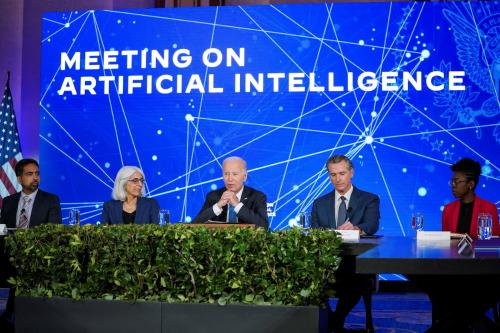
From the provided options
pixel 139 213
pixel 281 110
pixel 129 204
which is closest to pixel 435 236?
pixel 139 213

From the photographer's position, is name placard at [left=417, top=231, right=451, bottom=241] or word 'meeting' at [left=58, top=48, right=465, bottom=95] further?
word 'meeting' at [left=58, top=48, right=465, bottom=95]

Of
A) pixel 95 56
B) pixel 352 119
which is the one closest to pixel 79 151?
pixel 95 56

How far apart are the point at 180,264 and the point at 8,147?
5184 millimetres

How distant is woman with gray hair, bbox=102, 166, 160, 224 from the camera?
4.98m

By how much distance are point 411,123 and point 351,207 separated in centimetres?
218

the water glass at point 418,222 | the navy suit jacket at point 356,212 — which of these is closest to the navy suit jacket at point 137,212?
the navy suit jacket at point 356,212

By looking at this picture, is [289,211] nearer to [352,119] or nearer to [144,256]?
[352,119]

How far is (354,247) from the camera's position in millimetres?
3645

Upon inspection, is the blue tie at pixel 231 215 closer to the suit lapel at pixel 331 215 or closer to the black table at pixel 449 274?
the suit lapel at pixel 331 215

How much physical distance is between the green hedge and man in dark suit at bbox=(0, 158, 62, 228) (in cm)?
254

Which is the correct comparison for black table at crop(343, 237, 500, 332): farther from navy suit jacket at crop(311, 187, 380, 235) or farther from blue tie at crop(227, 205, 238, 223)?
blue tie at crop(227, 205, 238, 223)

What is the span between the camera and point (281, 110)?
22.5 feet

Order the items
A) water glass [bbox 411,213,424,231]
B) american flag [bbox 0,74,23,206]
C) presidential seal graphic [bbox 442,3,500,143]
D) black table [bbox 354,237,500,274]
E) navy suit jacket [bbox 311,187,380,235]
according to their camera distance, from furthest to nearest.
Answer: american flag [bbox 0,74,23,206]
presidential seal graphic [bbox 442,3,500,143]
navy suit jacket [bbox 311,187,380,235]
water glass [bbox 411,213,424,231]
black table [bbox 354,237,500,274]

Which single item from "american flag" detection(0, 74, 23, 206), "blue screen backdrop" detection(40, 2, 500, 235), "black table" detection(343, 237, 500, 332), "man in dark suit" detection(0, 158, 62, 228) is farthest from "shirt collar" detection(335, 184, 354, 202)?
"american flag" detection(0, 74, 23, 206)
